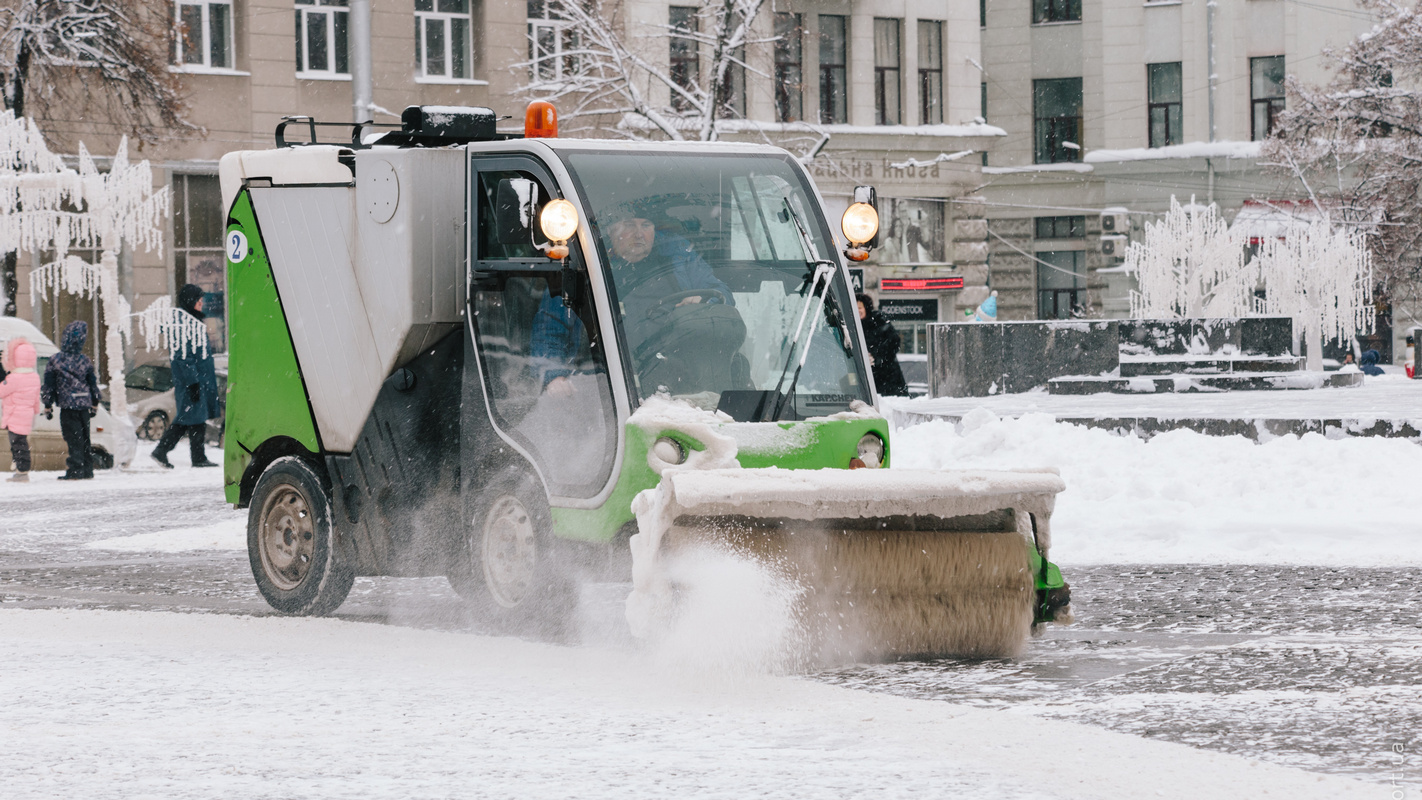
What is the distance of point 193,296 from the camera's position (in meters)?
20.7

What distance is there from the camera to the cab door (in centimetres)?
853

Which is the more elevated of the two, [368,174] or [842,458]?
[368,174]

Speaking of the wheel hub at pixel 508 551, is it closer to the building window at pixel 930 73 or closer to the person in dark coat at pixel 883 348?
the person in dark coat at pixel 883 348

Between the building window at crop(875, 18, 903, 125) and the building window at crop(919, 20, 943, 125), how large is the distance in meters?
0.72

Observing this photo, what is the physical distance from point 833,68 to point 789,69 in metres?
1.22

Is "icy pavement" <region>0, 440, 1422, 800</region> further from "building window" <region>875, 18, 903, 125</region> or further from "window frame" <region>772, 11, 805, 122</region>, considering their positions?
"building window" <region>875, 18, 903, 125</region>

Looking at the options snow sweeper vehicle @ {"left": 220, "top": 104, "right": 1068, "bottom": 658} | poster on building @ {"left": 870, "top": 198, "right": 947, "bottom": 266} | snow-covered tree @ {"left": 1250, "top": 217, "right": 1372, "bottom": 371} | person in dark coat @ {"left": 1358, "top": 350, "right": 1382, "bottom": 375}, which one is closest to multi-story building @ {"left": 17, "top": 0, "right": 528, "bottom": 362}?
poster on building @ {"left": 870, "top": 198, "right": 947, "bottom": 266}

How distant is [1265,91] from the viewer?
1897 inches

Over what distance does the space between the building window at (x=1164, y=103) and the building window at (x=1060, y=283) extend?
11.2 ft

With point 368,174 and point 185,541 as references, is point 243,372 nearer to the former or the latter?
point 368,174

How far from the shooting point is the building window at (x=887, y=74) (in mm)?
42844

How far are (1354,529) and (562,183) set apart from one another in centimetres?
605

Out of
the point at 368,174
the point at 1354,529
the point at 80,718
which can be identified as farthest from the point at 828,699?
the point at 1354,529

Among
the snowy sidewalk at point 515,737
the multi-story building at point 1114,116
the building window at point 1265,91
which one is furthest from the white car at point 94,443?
the building window at point 1265,91
